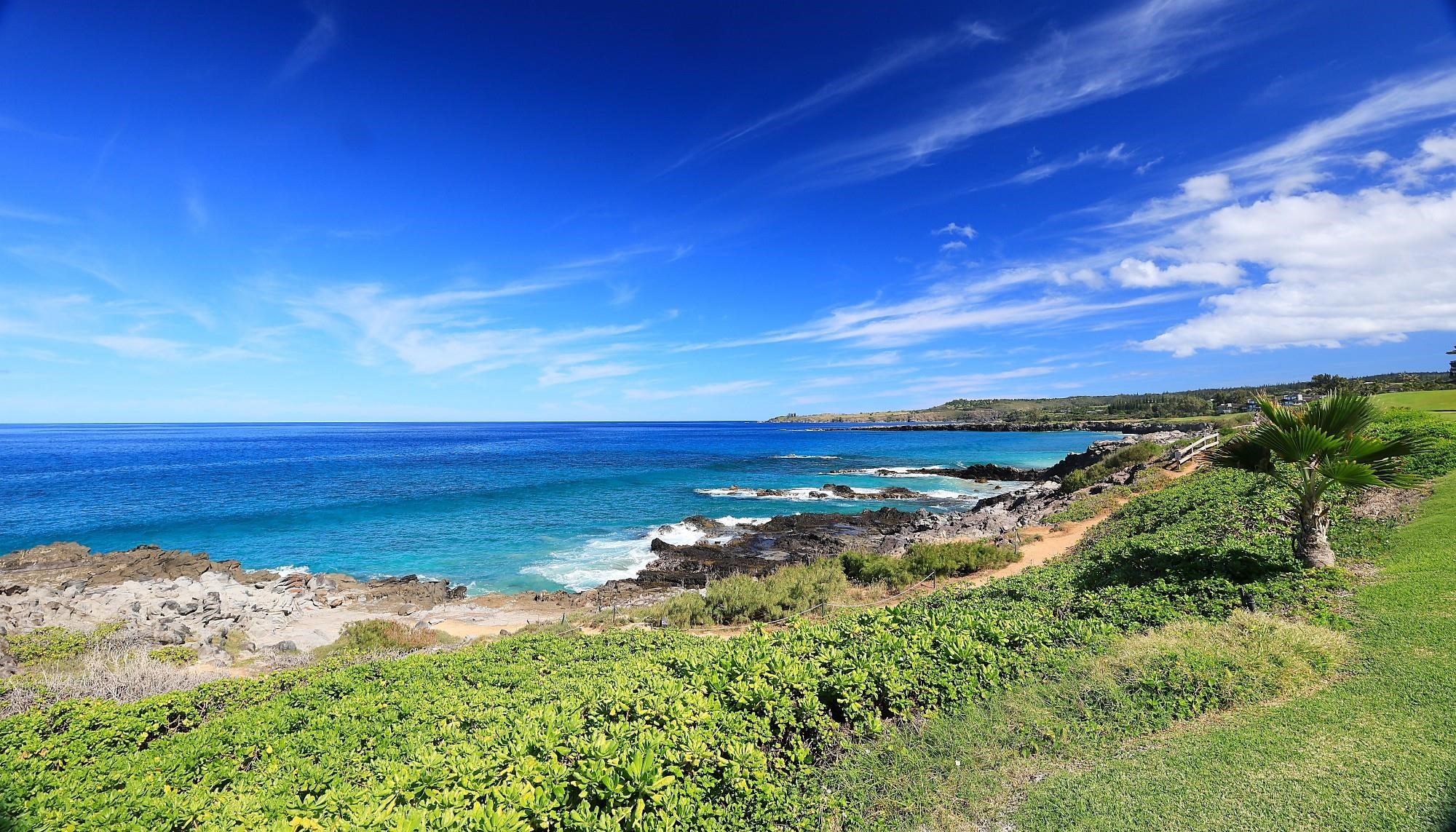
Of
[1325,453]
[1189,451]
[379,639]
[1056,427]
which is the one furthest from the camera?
[1056,427]

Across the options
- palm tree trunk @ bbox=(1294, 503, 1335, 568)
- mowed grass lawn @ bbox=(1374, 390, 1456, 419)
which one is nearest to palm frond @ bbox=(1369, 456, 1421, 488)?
palm tree trunk @ bbox=(1294, 503, 1335, 568)

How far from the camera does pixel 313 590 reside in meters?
21.9

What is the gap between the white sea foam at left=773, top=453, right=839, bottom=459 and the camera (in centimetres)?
8069

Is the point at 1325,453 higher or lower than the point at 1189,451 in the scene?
higher

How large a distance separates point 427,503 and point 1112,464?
48.5 metres

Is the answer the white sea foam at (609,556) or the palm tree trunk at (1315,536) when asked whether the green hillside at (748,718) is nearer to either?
the palm tree trunk at (1315,536)

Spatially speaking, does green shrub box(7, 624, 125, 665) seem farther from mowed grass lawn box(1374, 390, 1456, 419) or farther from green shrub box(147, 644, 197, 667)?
mowed grass lawn box(1374, 390, 1456, 419)

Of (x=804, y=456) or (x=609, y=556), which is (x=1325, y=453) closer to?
(x=609, y=556)

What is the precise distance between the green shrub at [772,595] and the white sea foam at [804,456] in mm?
61888

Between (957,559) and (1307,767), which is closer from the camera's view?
(1307,767)

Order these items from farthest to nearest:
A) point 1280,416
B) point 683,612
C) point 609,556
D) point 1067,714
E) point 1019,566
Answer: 1. point 609,556
2. point 1019,566
3. point 683,612
4. point 1280,416
5. point 1067,714

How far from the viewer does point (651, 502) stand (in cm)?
4172

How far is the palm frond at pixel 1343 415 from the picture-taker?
8352mm

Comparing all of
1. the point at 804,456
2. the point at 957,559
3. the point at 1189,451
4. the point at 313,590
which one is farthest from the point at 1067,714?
the point at 804,456
